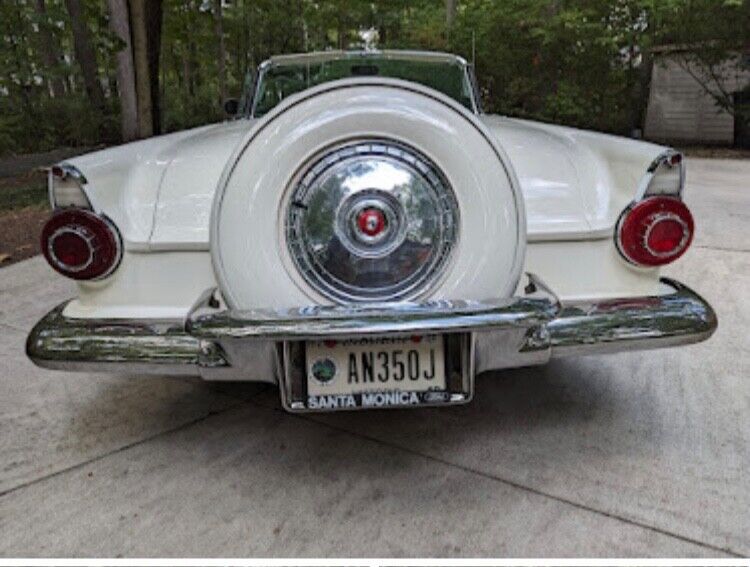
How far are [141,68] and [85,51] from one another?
5123 mm

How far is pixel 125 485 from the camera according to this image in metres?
2.15

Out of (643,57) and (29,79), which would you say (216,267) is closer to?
(643,57)

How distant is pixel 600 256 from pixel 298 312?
3.43 feet

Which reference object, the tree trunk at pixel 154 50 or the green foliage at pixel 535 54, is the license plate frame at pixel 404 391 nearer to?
the tree trunk at pixel 154 50

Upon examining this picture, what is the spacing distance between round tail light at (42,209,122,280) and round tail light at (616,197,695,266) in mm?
1640

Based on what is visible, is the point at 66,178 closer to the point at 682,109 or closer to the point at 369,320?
the point at 369,320

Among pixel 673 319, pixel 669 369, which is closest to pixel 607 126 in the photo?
pixel 669 369

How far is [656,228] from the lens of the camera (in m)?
2.11

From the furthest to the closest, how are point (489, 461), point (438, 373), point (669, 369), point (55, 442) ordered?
point (669, 369) → point (55, 442) → point (489, 461) → point (438, 373)

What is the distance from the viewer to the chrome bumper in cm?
170

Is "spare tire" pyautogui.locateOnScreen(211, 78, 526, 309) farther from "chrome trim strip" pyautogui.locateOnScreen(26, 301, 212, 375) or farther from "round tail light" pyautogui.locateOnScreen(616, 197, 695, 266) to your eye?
"round tail light" pyautogui.locateOnScreen(616, 197, 695, 266)

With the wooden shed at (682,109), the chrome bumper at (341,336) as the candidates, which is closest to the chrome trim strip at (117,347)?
the chrome bumper at (341,336)

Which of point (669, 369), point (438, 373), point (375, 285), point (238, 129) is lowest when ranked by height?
point (669, 369)

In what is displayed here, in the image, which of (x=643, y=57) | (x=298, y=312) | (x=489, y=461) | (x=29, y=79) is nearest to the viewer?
(x=298, y=312)
